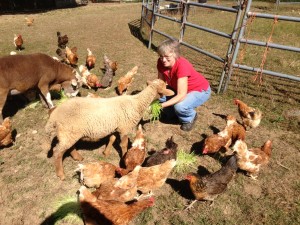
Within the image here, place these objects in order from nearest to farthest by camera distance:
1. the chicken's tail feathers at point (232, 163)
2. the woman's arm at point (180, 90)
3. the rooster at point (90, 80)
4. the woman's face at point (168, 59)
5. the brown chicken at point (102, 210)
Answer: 1. the brown chicken at point (102, 210)
2. the chicken's tail feathers at point (232, 163)
3. the woman's face at point (168, 59)
4. the woman's arm at point (180, 90)
5. the rooster at point (90, 80)

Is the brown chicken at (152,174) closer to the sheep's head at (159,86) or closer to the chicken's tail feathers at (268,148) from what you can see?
the sheep's head at (159,86)

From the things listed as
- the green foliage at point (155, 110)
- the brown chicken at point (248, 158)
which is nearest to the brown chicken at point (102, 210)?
the brown chicken at point (248, 158)

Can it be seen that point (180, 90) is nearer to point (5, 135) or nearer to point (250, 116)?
point (250, 116)

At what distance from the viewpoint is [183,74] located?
15.7 feet

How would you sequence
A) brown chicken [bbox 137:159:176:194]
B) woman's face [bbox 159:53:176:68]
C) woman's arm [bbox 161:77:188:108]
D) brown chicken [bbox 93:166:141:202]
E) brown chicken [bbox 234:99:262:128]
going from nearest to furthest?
brown chicken [bbox 93:166:141:202], brown chicken [bbox 137:159:176:194], woman's face [bbox 159:53:176:68], woman's arm [bbox 161:77:188:108], brown chicken [bbox 234:99:262:128]

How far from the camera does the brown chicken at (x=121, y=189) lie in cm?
351

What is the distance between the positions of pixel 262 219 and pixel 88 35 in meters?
11.3

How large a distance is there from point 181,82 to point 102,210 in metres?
2.70

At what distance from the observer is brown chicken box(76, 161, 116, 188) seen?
3.77m

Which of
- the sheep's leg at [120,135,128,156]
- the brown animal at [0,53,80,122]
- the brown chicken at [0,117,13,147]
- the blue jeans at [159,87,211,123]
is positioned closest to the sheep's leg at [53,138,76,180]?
the sheep's leg at [120,135,128,156]

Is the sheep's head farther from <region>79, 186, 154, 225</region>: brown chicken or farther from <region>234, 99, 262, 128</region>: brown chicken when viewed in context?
<region>79, 186, 154, 225</region>: brown chicken

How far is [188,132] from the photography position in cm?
549

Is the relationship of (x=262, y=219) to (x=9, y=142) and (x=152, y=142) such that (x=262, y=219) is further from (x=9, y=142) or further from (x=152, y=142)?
(x=9, y=142)

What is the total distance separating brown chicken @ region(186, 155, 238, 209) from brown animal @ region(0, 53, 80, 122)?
157 inches
